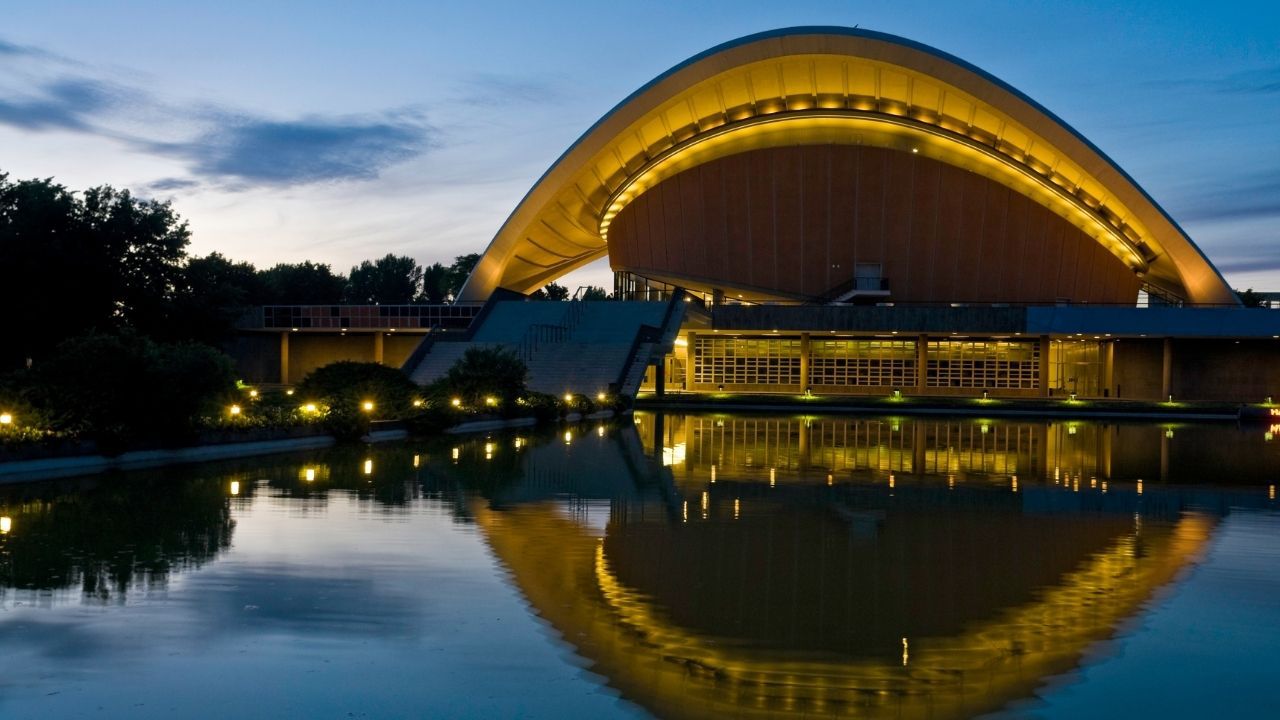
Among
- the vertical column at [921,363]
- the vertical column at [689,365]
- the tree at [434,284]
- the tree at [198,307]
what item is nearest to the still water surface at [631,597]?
the tree at [198,307]

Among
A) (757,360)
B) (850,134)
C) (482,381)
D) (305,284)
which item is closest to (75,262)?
(482,381)

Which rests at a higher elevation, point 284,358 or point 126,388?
point 284,358

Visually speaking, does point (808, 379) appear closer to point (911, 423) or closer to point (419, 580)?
point (911, 423)

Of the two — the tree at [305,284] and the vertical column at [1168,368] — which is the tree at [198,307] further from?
the tree at [305,284]

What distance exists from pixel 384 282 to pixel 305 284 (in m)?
21.9

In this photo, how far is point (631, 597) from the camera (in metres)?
8.39

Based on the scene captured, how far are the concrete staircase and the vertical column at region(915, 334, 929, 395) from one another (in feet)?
40.4

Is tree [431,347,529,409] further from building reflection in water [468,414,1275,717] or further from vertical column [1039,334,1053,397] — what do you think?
vertical column [1039,334,1053,397]

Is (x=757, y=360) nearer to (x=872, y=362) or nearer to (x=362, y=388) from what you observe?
(x=872, y=362)

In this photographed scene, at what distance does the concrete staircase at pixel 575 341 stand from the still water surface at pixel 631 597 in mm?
22688

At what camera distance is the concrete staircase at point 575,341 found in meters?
39.4

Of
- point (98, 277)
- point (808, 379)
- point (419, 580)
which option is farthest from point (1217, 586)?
point (808, 379)

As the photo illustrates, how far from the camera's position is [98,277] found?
36844mm

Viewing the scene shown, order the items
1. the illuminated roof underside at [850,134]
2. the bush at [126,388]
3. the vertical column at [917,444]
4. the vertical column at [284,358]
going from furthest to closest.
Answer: the vertical column at [284,358] < the illuminated roof underside at [850,134] < the vertical column at [917,444] < the bush at [126,388]
